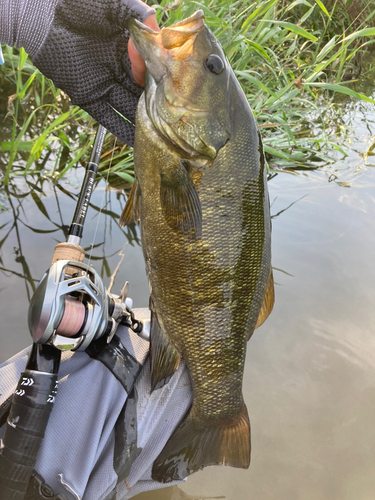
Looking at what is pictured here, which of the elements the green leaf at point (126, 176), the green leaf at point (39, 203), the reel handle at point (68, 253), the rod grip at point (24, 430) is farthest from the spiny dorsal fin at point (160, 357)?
the green leaf at point (126, 176)

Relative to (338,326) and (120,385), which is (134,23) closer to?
(120,385)

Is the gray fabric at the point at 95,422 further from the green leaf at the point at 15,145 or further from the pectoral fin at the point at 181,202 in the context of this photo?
the green leaf at the point at 15,145

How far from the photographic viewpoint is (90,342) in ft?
4.79

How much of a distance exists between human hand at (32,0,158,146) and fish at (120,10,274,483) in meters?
0.28

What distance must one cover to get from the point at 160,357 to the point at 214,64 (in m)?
1.17

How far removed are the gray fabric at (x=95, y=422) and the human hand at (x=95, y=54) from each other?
3.90ft

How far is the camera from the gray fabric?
1.31 m

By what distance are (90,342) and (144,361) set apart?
26 cm

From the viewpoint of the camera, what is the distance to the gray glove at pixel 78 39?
1597mm

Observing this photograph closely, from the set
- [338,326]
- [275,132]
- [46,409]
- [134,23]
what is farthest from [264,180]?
[275,132]

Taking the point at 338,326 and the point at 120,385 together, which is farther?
the point at 338,326

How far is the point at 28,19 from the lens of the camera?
5.38 feet

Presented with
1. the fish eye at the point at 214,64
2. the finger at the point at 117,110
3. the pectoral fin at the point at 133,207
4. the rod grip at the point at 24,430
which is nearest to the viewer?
the rod grip at the point at 24,430

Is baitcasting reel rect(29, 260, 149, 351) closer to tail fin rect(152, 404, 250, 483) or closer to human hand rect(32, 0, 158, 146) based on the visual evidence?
tail fin rect(152, 404, 250, 483)
